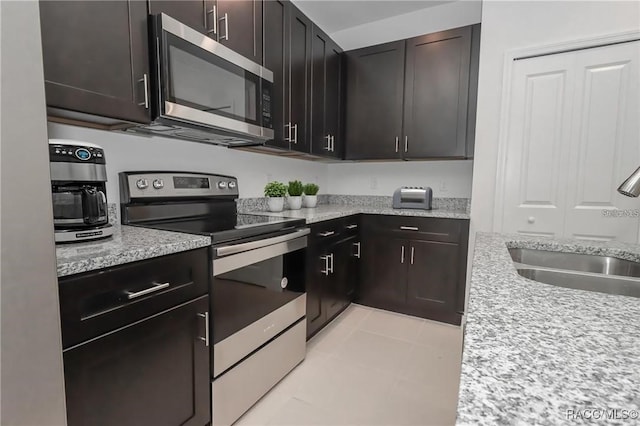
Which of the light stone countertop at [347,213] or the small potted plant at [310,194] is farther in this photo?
the small potted plant at [310,194]

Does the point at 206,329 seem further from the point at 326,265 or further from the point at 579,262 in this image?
the point at 579,262

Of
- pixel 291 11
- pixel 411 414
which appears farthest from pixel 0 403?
pixel 291 11

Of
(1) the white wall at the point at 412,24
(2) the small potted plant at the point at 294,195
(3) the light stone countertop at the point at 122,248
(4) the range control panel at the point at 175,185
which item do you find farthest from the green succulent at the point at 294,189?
(1) the white wall at the point at 412,24

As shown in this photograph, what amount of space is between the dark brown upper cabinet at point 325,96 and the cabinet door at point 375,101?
131 millimetres

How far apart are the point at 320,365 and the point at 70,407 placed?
1.37 m

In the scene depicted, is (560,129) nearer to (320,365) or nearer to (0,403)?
(320,365)

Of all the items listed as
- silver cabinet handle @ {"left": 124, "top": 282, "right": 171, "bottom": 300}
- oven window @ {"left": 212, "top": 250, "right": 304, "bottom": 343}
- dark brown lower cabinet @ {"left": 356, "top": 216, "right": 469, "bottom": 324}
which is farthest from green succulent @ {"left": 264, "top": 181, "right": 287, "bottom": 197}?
silver cabinet handle @ {"left": 124, "top": 282, "right": 171, "bottom": 300}

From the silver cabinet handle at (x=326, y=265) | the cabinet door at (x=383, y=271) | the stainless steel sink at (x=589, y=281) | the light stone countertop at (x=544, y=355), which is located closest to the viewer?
the light stone countertop at (x=544, y=355)

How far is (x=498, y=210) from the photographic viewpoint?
2389 mm

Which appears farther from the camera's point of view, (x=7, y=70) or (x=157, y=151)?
(x=157, y=151)

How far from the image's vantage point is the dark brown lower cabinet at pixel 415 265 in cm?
251

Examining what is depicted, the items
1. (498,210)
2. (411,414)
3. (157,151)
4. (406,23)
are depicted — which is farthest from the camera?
(406,23)

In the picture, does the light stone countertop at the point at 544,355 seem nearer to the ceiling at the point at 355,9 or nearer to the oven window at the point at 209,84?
the oven window at the point at 209,84

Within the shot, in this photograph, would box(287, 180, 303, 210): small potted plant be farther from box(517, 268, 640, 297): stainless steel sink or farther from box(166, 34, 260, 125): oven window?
box(517, 268, 640, 297): stainless steel sink
